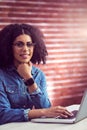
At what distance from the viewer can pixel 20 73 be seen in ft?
7.09

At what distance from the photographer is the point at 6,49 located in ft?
7.34

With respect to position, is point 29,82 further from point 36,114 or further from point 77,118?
point 77,118

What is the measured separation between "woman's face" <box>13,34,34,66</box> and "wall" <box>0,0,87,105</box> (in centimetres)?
134

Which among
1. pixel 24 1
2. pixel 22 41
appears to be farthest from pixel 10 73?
pixel 24 1

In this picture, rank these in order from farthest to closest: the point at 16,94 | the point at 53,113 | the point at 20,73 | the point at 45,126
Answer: the point at 20,73, the point at 16,94, the point at 53,113, the point at 45,126

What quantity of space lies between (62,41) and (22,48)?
1.70m

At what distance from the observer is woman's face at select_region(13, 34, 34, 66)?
2197 millimetres

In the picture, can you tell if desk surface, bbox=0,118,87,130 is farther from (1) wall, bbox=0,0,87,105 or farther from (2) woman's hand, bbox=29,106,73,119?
(1) wall, bbox=0,0,87,105

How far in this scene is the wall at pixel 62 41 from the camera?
3666 mm

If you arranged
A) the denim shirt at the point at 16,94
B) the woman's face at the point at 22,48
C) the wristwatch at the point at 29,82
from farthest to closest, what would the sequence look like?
the woman's face at the point at 22,48 → the wristwatch at the point at 29,82 → the denim shirt at the point at 16,94

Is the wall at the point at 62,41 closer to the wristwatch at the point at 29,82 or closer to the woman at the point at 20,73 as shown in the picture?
the woman at the point at 20,73

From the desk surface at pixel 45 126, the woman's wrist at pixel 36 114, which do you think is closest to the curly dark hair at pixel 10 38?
the woman's wrist at pixel 36 114

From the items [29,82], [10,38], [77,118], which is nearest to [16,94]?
[29,82]

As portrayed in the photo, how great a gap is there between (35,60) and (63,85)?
4.89ft
